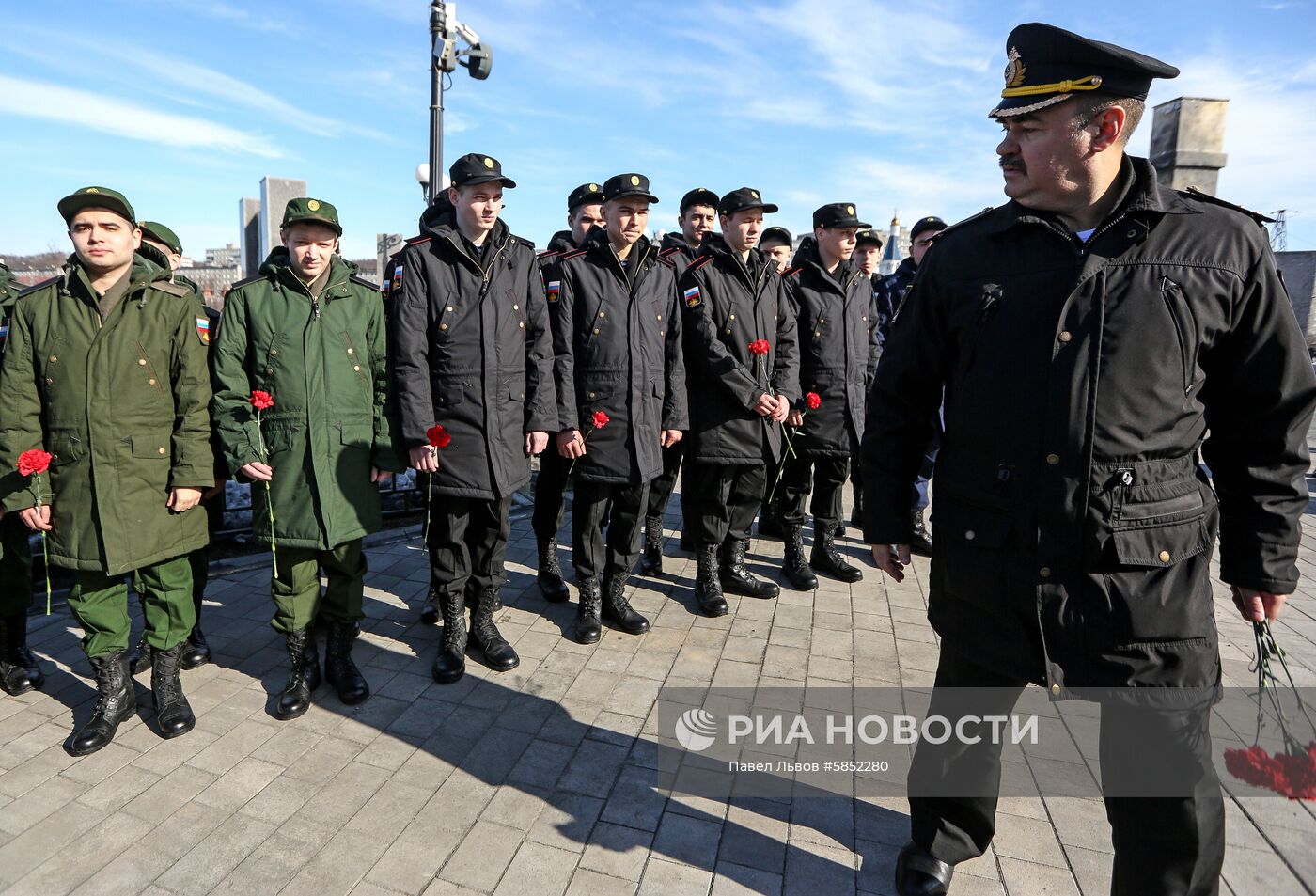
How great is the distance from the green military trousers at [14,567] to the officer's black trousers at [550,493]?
2.49 metres

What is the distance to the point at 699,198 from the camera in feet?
20.7

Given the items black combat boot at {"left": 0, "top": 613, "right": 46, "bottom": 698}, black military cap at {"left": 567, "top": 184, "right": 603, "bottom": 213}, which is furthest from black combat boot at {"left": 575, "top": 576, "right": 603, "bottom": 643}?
black military cap at {"left": 567, "top": 184, "right": 603, "bottom": 213}

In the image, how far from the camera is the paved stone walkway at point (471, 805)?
2.46 m

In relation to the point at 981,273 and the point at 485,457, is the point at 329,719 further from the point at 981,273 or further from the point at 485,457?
the point at 981,273

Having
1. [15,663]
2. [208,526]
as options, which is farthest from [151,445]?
[15,663]

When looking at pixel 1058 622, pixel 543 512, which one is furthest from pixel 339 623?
pixel 1058 622

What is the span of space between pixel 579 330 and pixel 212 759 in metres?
2.61

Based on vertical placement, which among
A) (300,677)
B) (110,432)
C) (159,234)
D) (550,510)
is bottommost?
(300,677)

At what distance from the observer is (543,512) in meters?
4.82

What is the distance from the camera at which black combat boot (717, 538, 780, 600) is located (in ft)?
16.2

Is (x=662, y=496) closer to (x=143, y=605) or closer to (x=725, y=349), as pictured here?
(x=725, y=349)

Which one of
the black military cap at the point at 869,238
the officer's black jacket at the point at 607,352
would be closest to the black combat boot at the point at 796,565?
the officer's black jacket at the point at 607,352

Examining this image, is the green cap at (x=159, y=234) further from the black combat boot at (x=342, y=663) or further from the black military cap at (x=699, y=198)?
the black military cap at (x=699, y=198)

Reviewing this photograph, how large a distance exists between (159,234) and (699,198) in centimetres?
382
